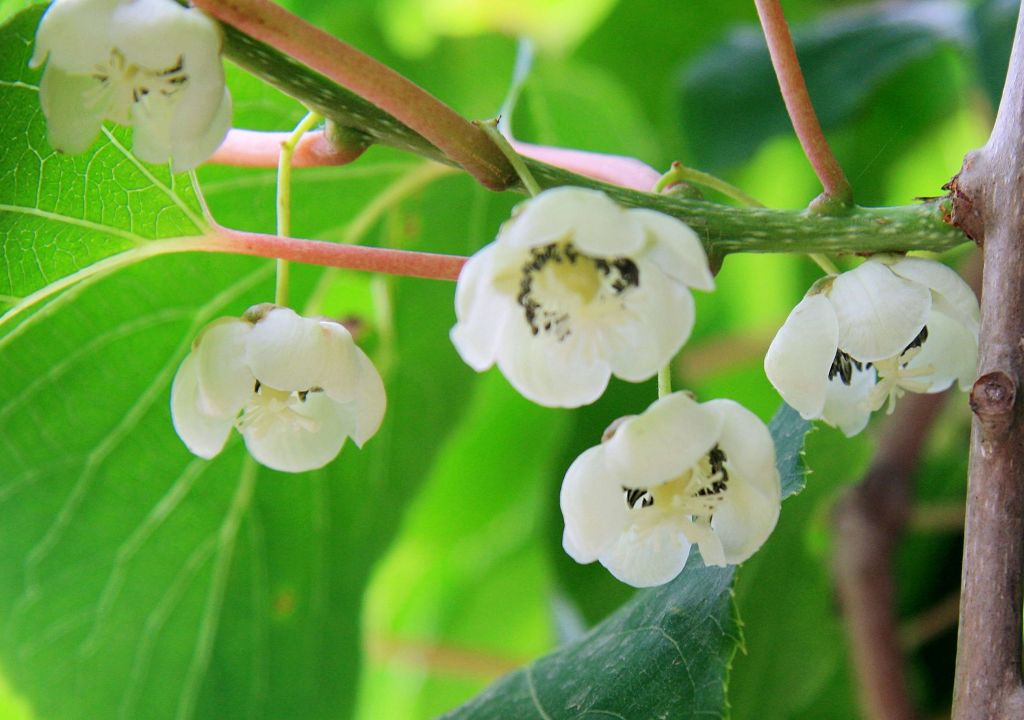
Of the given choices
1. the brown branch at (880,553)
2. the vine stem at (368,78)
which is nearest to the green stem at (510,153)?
the vine stem at (368,78)

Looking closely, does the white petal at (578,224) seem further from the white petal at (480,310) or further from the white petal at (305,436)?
the white petal at (305,436)

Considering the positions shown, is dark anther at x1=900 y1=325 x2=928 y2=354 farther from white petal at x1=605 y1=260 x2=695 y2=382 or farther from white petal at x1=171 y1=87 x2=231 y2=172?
white petal at x1=171 y1=87 x2=231 y2=172

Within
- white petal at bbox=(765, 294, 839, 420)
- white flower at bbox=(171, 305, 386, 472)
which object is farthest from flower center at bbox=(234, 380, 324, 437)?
white petal at bbox=(765, 294, 839, 420)

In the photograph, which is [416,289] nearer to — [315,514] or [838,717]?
[315,514]

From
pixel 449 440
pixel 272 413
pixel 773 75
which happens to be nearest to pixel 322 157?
pixel 272 413

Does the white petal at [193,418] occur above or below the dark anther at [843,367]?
above

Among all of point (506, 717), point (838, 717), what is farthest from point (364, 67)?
point (838, 717)
